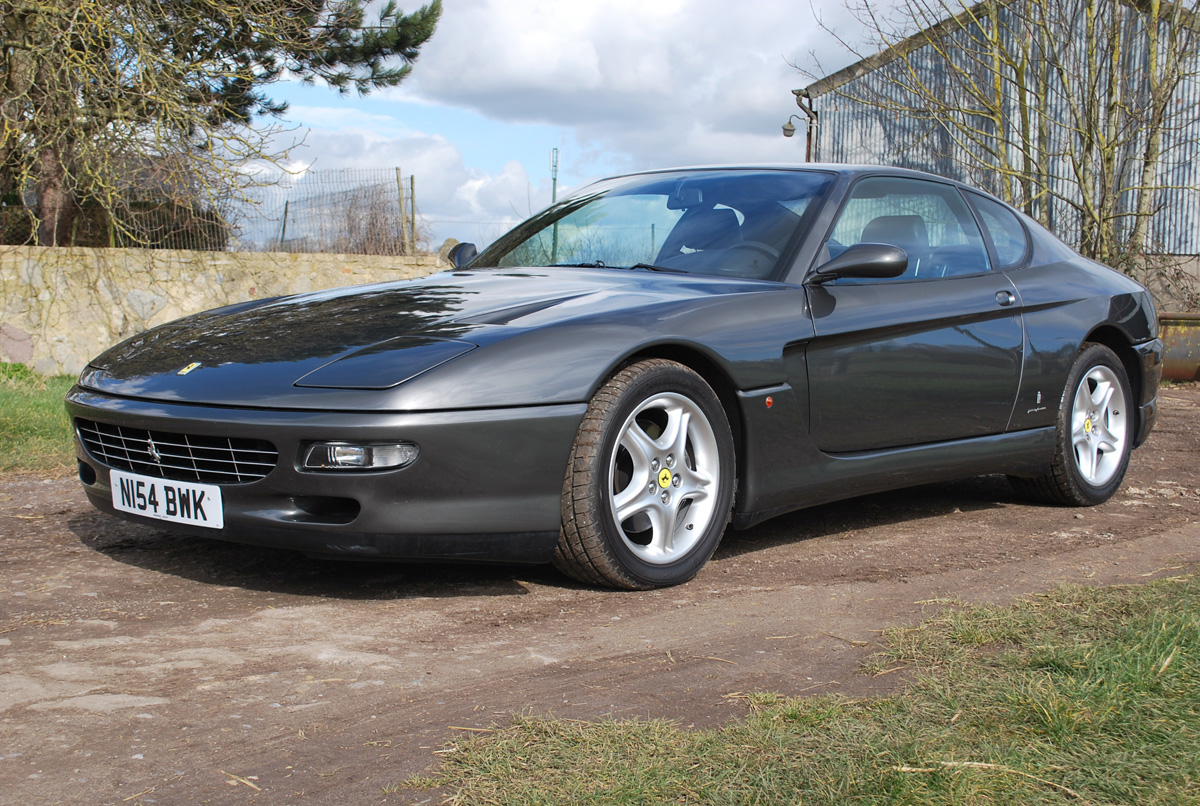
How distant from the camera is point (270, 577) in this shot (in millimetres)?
3402

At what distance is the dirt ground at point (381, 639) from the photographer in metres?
2.03

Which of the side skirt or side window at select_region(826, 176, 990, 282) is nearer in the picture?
the side skirt

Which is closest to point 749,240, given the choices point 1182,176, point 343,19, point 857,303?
point 857,303

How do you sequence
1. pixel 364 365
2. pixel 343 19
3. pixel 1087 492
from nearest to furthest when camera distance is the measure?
pixel 364 365, pixel 1087 492, pixel 343 19

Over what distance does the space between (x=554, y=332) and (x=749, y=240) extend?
1157mm

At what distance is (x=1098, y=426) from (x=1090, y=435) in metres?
0.11

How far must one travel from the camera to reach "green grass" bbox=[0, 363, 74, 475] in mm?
5406

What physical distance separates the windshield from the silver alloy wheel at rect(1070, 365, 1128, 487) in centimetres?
167

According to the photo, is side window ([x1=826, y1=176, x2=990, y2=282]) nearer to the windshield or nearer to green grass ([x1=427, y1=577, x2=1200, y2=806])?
the windshield

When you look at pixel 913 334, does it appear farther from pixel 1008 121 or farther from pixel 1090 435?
pixel 1008 121

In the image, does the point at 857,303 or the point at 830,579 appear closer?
the point at 830,579

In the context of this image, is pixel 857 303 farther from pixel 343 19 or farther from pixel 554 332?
pixel 343 19

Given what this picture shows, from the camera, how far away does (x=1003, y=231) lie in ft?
15.7

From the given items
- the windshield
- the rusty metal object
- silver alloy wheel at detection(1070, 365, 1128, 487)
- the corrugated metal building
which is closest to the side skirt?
silver alloy wheel at detection(1070, 365, 1128, 487)
